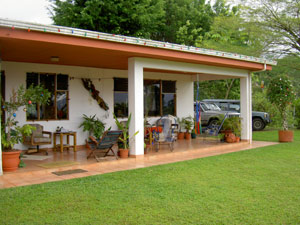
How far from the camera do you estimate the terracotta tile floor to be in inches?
241

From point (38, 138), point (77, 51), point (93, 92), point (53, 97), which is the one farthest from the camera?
point (93, 92)

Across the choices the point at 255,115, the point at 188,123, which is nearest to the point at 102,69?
the point at 188,123

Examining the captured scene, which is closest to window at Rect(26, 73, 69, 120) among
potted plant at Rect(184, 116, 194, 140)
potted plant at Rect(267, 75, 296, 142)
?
potted plant at Rect(184, 116, 194, 140)

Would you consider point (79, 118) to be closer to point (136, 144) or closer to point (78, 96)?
point (78, 96)

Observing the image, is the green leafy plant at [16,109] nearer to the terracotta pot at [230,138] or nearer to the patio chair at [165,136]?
the patio chair at [165,136]

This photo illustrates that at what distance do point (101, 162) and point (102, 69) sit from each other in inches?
164

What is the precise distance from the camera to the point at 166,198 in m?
4.89

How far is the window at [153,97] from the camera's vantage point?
440 inches

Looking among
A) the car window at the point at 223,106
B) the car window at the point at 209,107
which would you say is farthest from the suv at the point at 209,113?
the car window at the point at 223,106

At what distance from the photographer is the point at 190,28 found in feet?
78.1

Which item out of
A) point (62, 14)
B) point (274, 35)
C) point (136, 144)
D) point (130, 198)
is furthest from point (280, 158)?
point (62, 14)

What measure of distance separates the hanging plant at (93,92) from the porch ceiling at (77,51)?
58cm

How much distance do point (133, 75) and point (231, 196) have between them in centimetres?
414

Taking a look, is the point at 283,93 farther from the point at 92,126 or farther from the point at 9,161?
the point at 9,161
